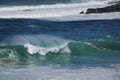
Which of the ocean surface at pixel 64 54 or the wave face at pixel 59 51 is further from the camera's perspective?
the wave face at pixel 59 51

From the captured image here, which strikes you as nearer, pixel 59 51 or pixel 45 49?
pixel 59 51

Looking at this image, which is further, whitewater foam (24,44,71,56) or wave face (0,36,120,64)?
whitewater foam (24,44,71,56)

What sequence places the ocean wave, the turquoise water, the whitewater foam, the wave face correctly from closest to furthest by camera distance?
the turquoise water, the wave face, the ocean wave, the whitewater foam

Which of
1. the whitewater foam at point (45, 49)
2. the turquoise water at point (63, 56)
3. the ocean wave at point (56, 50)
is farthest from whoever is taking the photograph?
the whitewater foam at point (45, 49)

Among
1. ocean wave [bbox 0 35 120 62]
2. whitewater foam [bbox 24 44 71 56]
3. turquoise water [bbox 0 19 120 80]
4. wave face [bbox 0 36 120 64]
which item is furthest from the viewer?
whitewater foam [bbox 24 44 71 56]

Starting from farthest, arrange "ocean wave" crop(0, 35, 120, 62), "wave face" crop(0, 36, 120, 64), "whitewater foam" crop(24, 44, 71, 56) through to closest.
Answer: "whitewater foam" crop(24, 44, 71, 56) < "ocean wave" crop(0, 35, 120, 62) < "wave face" crop(0, 36, 120, 64)

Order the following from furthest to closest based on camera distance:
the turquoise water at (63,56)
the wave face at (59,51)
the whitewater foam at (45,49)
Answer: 1. the whitewater foam at (45,49)
2. the wave face at (59,51)
3. the turquoise water at (63,56)

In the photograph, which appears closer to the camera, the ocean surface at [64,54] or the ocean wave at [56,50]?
the ocean surface at [64,54]

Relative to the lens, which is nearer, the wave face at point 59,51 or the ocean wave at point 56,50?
the wave face at point 59,51

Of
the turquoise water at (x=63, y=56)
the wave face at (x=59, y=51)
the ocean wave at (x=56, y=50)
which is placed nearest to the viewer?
the turquoise water at (x=63, y=56)

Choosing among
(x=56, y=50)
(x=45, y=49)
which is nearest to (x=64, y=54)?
(x=56, y=50)

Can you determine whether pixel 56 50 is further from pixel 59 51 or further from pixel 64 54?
pixel 64 54

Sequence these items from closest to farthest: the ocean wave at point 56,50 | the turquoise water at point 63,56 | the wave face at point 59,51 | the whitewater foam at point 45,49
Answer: the turquoise water at point 63,56
the wave face at point 59,51
the ocean wave at point 56,50
the whitewater foam at point 45,49

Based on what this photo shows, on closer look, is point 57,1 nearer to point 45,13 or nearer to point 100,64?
point 45,13
